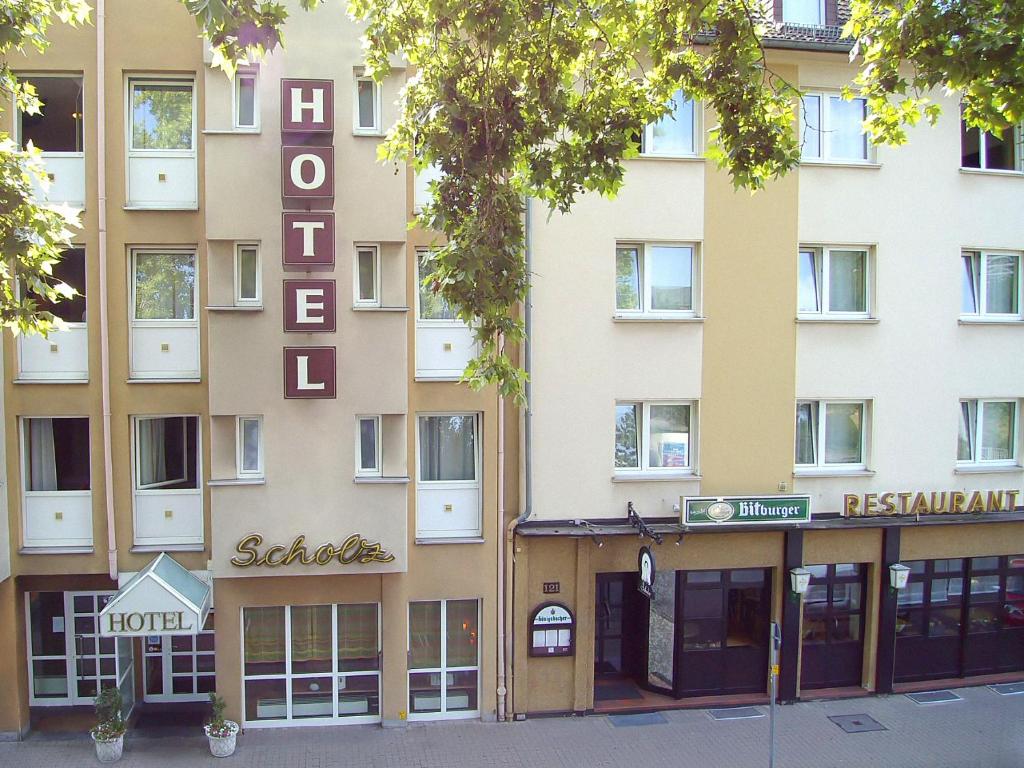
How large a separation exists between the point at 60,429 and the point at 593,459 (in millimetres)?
8142

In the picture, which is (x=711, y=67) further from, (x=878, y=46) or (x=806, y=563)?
(x=806, y=563)

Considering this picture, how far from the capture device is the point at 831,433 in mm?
12703

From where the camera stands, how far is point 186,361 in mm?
→ 11352

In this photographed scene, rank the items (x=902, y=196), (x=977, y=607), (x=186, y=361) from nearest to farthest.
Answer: (x=186, y=361) < (x=902, y=196) < (x=977, y=607)

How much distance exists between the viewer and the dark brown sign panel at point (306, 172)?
10570 mm

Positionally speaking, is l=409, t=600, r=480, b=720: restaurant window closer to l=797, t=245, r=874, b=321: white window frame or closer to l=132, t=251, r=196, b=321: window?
l=132, t=251, r=196, b=321: window

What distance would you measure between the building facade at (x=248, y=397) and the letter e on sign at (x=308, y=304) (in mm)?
31

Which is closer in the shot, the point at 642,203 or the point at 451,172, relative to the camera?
the point at 451,172

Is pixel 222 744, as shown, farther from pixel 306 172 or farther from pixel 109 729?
pixel 306 172

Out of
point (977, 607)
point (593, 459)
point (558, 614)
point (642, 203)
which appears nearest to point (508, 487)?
point (593, 459)

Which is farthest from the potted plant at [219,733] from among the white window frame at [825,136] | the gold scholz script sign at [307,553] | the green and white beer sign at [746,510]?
the white window frame at [825,136]

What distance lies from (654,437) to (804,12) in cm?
782

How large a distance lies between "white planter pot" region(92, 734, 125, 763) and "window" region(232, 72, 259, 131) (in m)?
8.84

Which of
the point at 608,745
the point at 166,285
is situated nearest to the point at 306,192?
the point at 166,285
